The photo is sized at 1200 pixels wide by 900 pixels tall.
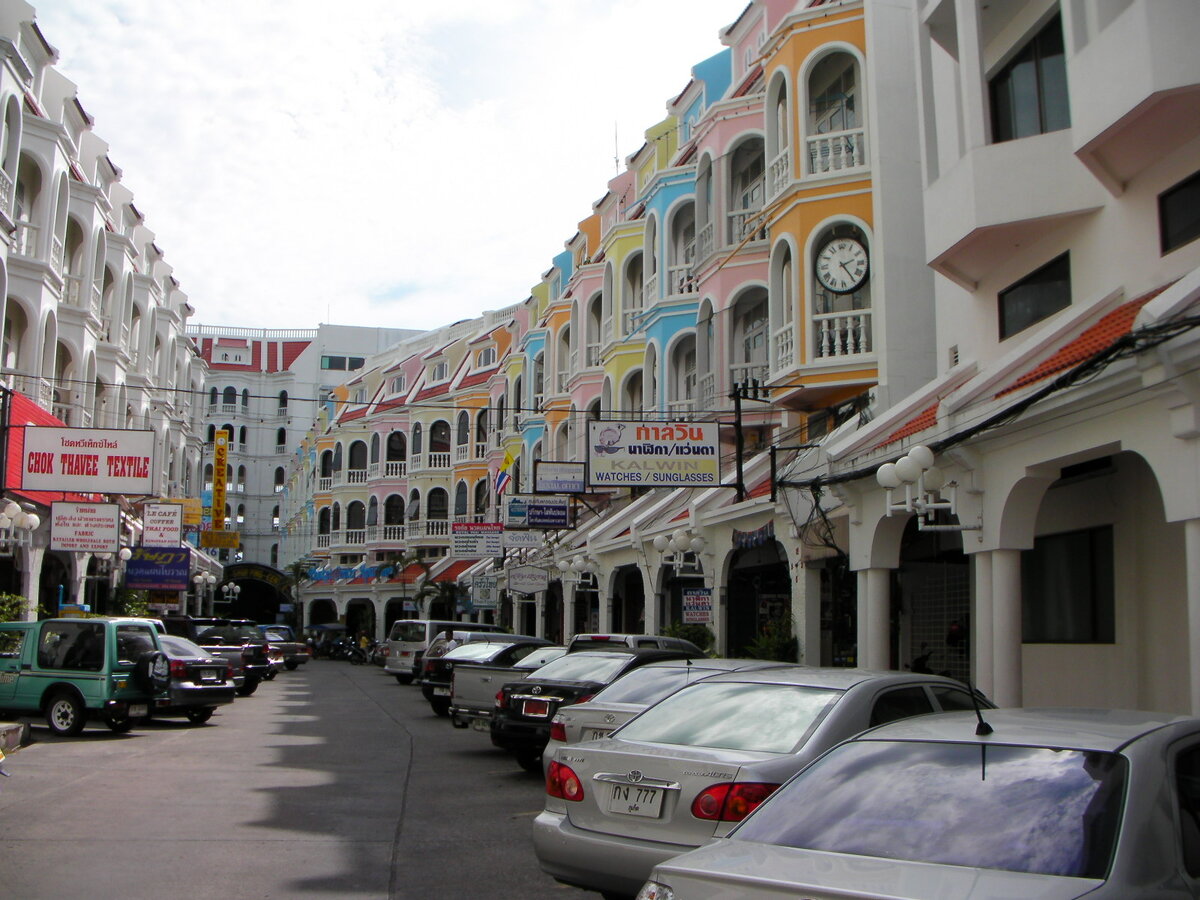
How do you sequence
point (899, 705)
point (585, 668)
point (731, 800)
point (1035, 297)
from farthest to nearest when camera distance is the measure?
point (1035, 297), point (585, 668), point (899, 705), point (731, 800)

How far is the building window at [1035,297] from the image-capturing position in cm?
1338

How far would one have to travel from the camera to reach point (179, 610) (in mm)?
47250

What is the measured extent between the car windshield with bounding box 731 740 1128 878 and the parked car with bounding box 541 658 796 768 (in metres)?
5.19

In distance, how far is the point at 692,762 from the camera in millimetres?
6387

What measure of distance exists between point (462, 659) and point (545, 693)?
7573 mm

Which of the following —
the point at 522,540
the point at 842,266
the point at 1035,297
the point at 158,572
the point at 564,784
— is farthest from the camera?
the point at 522,540

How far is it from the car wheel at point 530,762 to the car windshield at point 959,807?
9449 mm

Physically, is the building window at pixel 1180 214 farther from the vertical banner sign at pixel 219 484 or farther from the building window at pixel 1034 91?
the vertical banner sign at pixel 219 484

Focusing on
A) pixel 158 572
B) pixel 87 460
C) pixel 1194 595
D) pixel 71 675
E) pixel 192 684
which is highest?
pixel 87 460

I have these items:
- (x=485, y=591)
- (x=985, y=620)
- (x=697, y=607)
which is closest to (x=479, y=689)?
(x=697, y=607)

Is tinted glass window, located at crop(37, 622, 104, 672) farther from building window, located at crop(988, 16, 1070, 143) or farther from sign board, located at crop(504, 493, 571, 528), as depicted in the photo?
building window, located at crop(988, 16, 1070, 143)

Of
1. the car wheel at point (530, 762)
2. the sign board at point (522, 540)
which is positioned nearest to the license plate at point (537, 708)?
the car wheel at point (530, 762)

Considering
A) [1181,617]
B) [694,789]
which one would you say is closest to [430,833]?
[694,789]

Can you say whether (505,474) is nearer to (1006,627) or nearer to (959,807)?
(1006,627)
